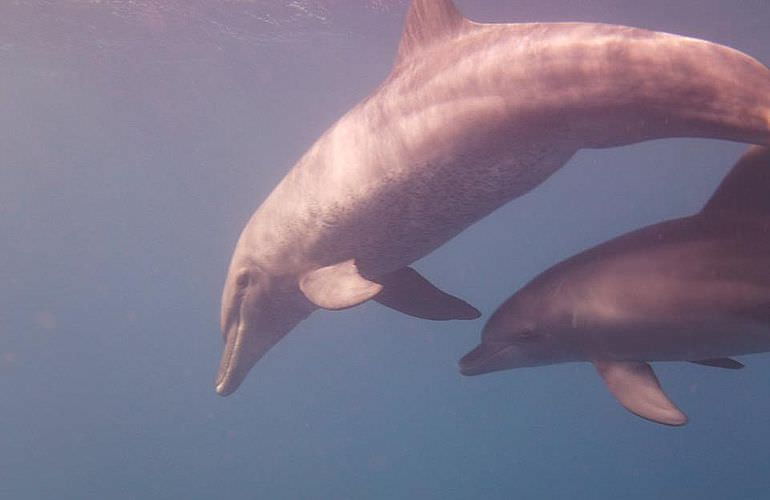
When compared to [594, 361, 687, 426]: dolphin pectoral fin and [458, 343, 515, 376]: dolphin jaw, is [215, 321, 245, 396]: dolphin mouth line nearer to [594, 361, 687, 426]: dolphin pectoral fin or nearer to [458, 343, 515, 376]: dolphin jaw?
[458, 343, 515, 376]: dolphin jaw

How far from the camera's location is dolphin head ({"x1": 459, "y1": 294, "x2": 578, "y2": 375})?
6039 mm

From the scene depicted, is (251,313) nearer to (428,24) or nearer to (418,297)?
(418,297)

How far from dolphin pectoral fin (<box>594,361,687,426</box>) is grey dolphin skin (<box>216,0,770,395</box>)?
1704 mm

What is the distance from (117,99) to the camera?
37.0 m

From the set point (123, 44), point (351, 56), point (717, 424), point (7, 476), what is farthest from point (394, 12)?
point (7, 476)

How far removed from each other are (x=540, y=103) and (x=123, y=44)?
27.0 metres

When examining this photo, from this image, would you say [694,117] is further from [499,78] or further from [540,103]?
[499,78]

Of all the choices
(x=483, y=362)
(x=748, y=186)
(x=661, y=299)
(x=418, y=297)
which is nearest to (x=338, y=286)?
(x=418, y=297)

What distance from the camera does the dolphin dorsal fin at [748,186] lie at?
15.6ft

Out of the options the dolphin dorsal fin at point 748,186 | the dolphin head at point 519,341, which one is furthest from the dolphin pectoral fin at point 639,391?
the dolphin dorsal fin at point 748,186

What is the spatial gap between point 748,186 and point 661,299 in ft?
3.37

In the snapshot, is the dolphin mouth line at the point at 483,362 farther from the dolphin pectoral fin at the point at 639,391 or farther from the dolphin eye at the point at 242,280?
the dolphin eye at the point at 242,280

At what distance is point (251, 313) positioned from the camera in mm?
7230

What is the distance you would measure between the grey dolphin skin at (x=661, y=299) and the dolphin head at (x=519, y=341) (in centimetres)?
1
